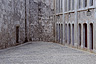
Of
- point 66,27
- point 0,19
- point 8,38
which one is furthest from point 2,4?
point 66,27

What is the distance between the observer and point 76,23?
1706 cm

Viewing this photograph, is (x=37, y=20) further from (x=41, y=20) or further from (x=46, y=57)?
(x=46, y=57)

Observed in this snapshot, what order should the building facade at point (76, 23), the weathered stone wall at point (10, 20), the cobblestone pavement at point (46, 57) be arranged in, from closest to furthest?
the cobblestone pavement at point (46, 57), the building facade at point (76, 23), the weathered stone wall at point (10, 20)

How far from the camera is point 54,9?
80.6ft

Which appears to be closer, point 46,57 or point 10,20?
point 46,57

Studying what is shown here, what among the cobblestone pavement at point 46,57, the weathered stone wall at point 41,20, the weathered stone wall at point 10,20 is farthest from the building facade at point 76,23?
the weathered stone wall at point 10,20

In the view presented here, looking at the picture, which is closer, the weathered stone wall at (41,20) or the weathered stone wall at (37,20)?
the weathered stone wall at (37,20)

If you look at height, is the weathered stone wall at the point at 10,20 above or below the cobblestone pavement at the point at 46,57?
above

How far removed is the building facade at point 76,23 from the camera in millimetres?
14484

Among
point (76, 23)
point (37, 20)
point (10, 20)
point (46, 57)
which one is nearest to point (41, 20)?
point (37, 20)

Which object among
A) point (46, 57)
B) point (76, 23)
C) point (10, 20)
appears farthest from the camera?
point (10, 20)

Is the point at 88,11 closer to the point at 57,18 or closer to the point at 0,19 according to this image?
the point at 0,19

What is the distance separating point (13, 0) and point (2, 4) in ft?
9.41

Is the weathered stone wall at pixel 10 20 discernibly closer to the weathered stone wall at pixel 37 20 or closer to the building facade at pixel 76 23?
the weathered stone wall at pixel 37 20
